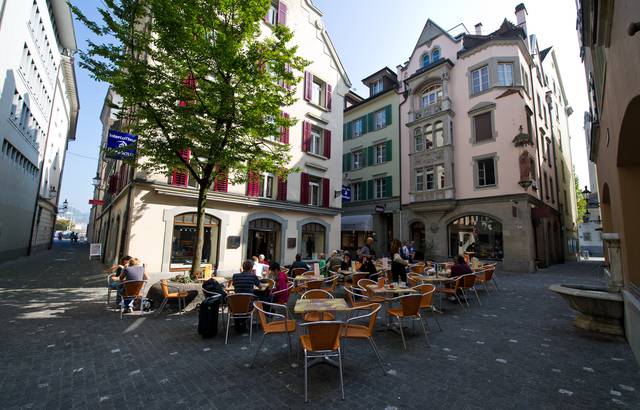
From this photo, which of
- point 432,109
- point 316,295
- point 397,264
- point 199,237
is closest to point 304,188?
point 199,237

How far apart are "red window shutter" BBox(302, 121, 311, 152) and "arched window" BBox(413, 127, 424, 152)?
30.5 feet

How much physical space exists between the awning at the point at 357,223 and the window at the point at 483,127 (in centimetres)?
1004

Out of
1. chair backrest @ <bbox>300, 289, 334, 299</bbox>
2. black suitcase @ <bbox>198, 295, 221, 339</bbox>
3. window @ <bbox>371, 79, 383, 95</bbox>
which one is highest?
window @ <bbox>371, 79, 383, 95</bbox>

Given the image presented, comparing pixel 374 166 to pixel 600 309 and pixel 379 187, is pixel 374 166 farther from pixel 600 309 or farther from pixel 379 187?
pixel 600 309

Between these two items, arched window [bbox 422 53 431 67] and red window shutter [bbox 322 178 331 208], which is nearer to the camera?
red window shutter [bbox 322 178 331 208]

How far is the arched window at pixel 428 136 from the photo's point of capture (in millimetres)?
21752

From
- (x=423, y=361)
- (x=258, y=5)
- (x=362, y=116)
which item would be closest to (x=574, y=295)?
(x=423, y=361)

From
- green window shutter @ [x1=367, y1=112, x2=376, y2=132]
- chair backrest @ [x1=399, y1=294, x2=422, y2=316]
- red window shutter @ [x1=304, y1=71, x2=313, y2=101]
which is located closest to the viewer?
chair backrest @ [x1=399, y1=294, x2=422, y2=316]

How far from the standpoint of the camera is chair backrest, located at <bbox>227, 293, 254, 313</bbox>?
5.60 m

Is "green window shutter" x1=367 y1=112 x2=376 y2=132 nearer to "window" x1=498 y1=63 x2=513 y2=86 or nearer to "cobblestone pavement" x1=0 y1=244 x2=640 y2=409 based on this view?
"window" x1=498 y1=63 x2=513 y2=86

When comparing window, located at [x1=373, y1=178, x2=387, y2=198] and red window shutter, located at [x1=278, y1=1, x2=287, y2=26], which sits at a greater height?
red window shutter, located at [x1=278, y1=1, x2=287, y2=26]

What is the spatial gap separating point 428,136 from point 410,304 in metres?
19.1

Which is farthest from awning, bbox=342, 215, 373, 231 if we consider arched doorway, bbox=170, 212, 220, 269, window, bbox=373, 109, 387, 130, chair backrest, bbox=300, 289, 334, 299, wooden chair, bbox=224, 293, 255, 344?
wooden chair, bbox=224, 293, 255, 344

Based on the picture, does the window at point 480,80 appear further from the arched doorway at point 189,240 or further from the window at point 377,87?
the arched doorway at point 189,240
